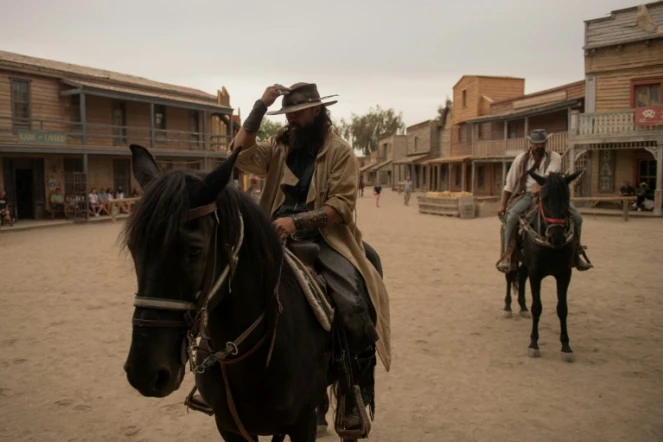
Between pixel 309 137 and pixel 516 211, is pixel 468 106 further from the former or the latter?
pixel 309 137

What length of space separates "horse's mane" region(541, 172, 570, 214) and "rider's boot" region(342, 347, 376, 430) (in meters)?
3.84

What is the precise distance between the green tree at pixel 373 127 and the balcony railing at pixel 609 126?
222ft

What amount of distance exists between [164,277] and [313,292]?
3.71ft

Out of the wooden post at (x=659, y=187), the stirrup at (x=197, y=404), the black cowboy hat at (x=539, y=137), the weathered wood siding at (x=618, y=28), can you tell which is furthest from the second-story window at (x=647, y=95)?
the stirrup at (x=197, y=404)

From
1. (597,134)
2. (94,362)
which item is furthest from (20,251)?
(597,134)

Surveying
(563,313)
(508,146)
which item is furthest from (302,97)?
(508,146)

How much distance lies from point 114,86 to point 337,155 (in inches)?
1149

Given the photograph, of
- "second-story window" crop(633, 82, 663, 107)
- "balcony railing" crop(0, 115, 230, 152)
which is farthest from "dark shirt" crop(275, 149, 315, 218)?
"second-story window" crop(633, 82, 663, 107)

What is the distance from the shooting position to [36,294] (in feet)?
30.6

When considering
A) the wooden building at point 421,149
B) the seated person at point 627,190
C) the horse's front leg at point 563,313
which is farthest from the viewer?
the wooden building at point 421,149

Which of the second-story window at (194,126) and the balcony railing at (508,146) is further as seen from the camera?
the second-story window at (194,126)

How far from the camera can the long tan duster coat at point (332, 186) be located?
9.99ft

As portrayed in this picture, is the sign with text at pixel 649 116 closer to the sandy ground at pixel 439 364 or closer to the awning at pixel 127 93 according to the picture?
the sandy ground at pixel 439 364

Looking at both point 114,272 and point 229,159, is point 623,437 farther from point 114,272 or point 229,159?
point 114,272
